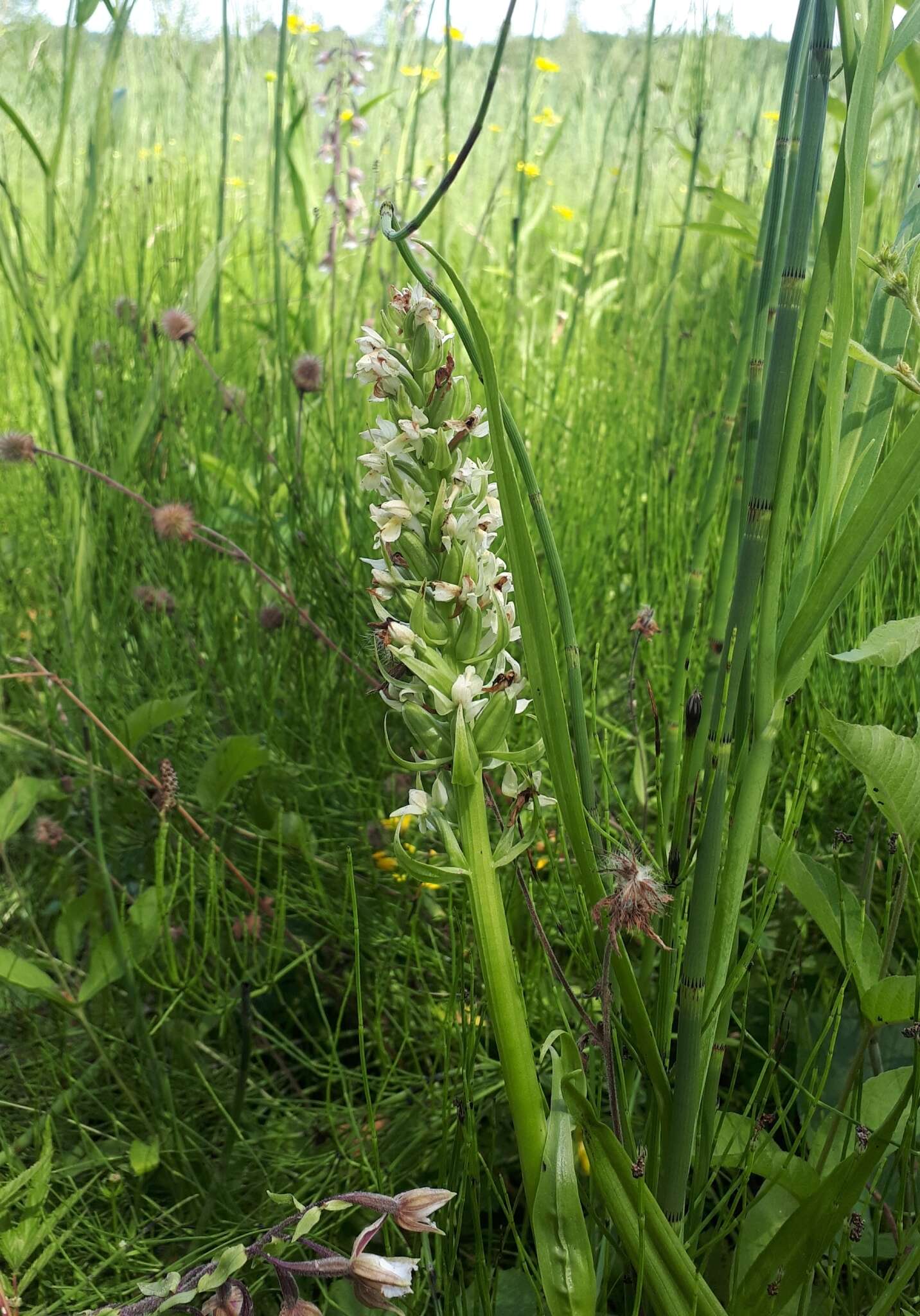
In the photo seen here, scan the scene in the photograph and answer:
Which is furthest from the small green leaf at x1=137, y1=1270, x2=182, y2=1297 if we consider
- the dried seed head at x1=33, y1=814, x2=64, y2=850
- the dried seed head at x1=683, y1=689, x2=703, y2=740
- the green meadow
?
the dried seed head at x1=33, y1=814, x2=64, y2=850

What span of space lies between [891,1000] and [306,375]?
1042 mm

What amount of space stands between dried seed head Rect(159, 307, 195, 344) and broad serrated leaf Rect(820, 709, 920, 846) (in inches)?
41.1

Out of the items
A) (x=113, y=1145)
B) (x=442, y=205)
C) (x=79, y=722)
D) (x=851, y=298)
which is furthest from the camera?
(x=442, y=205)

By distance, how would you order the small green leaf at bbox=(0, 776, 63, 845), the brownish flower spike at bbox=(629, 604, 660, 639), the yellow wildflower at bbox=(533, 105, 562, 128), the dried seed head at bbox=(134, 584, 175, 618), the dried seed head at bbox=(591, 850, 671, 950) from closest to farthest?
the dried seed head at bbox=(591, 850, 671, 950) < the brownish flower spike at bbox=(629, 604, 660, 639) < the small green leaf at bbox=(0, 776, 63, 845) < the dried seed head at bbox=(134, 584, 175, 618) < the yellow wildflower at bbox=(533, 105, 562, 128)

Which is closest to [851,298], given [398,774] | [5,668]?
[398,774]

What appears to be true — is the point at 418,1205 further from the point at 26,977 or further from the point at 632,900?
the point at 26,977

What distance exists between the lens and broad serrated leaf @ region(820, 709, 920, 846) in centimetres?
57

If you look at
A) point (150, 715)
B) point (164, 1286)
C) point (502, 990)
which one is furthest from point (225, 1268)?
point (150, 715)

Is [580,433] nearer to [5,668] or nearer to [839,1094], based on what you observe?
[5,668]

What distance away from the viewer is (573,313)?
1.76 m

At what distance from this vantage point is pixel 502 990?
1.91 ft

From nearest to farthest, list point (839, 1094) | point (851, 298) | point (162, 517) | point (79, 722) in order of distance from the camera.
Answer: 1. point (851, 298)
2. point (839, 1094)
3. point (162, 517)
4. point (79, 722)

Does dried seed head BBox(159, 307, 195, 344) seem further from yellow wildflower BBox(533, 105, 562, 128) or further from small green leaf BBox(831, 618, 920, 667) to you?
yellow wildflower BBox(533, 105, 562, 128)

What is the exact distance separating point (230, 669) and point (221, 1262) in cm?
86
